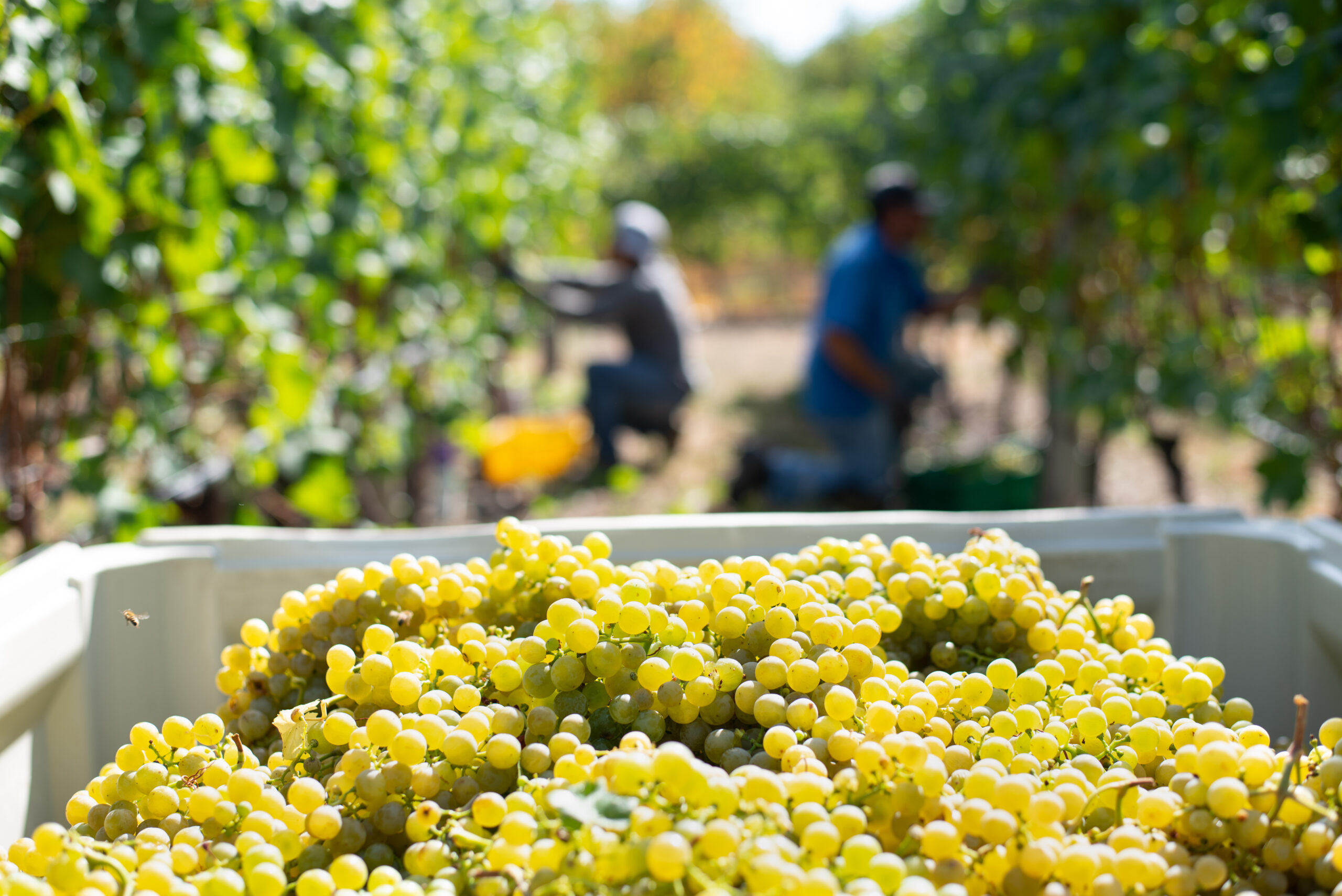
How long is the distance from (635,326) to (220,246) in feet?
16.2

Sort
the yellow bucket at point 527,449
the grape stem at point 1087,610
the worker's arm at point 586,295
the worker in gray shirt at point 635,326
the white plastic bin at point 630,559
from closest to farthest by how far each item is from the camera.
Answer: the grape stem at point 1087,610 < the white plastic bin at point 630,559 < the yellow bucket at point 527,449 < the worker's arm at point 586,295 < the worker in gray shirt at point 635,326

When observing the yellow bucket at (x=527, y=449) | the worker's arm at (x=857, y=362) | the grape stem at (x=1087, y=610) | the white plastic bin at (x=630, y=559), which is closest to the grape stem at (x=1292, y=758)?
the grape stem at (x=1087, y=610)

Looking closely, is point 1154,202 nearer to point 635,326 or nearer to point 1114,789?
point 1114,789

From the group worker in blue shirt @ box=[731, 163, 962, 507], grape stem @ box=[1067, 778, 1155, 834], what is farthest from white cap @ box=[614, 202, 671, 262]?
grape stem @ box=[1067, 778, 1155, 834]

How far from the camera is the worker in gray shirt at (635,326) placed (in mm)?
6832

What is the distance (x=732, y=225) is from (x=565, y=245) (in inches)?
534

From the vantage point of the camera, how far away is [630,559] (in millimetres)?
1491

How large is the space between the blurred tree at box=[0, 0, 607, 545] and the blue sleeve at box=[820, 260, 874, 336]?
184 cm

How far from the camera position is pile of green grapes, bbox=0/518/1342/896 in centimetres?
72

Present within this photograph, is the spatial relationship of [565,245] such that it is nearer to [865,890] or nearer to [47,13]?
[47,13]

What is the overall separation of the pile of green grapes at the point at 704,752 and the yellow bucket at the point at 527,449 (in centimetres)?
505

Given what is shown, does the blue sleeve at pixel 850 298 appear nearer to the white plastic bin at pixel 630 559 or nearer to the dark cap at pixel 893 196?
the dark cap at pixel 893 196

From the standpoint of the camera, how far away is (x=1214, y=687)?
3.64 ft

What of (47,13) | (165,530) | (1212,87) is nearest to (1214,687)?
(165,530)
